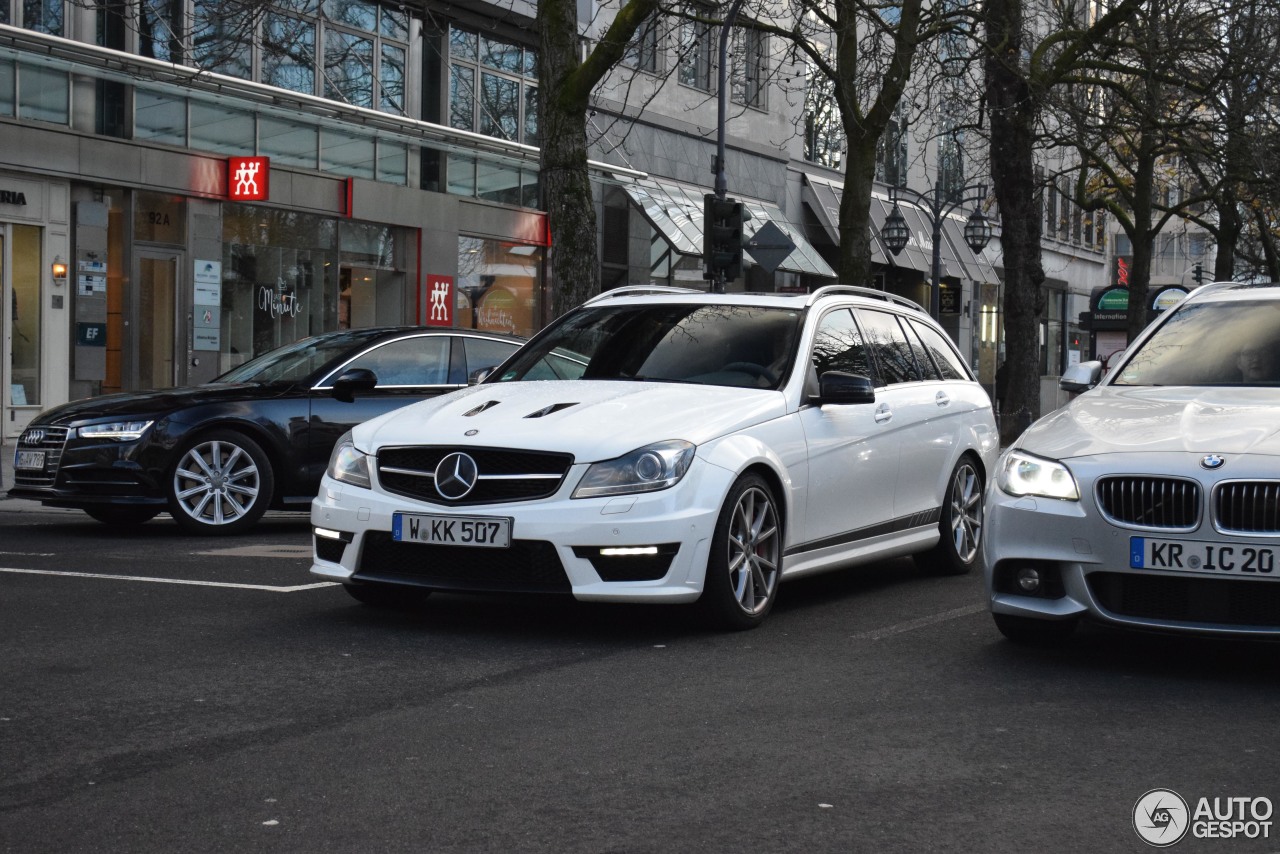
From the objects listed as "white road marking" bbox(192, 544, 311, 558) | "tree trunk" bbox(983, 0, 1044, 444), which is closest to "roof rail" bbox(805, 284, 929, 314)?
"white road marking" bbox(192, 544, 311, 558)

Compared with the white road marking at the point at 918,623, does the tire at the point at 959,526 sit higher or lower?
higher

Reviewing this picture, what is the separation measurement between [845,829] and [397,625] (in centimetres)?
367

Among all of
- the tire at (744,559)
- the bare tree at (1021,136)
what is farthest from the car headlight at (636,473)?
the bare tree at (1021,136)

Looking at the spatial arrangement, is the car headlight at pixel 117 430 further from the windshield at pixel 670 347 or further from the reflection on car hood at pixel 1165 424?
the reflection on car hood at pixel 1165 424

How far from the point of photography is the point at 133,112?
22.1 metres

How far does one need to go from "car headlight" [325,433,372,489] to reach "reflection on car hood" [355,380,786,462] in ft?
0.19

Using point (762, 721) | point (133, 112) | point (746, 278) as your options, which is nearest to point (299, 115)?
point (133, 112)

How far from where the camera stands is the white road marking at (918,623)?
293 inches

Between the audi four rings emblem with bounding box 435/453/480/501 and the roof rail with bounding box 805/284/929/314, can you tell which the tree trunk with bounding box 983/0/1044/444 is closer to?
the roof rail with bounding box 805/284/929/314

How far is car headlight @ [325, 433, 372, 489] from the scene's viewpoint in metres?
7.44

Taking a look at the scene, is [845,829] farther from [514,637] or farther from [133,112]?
[133,112]

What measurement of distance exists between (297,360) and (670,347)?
189 inches

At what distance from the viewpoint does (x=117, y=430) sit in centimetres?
1150

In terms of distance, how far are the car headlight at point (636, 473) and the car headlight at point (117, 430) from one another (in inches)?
215
